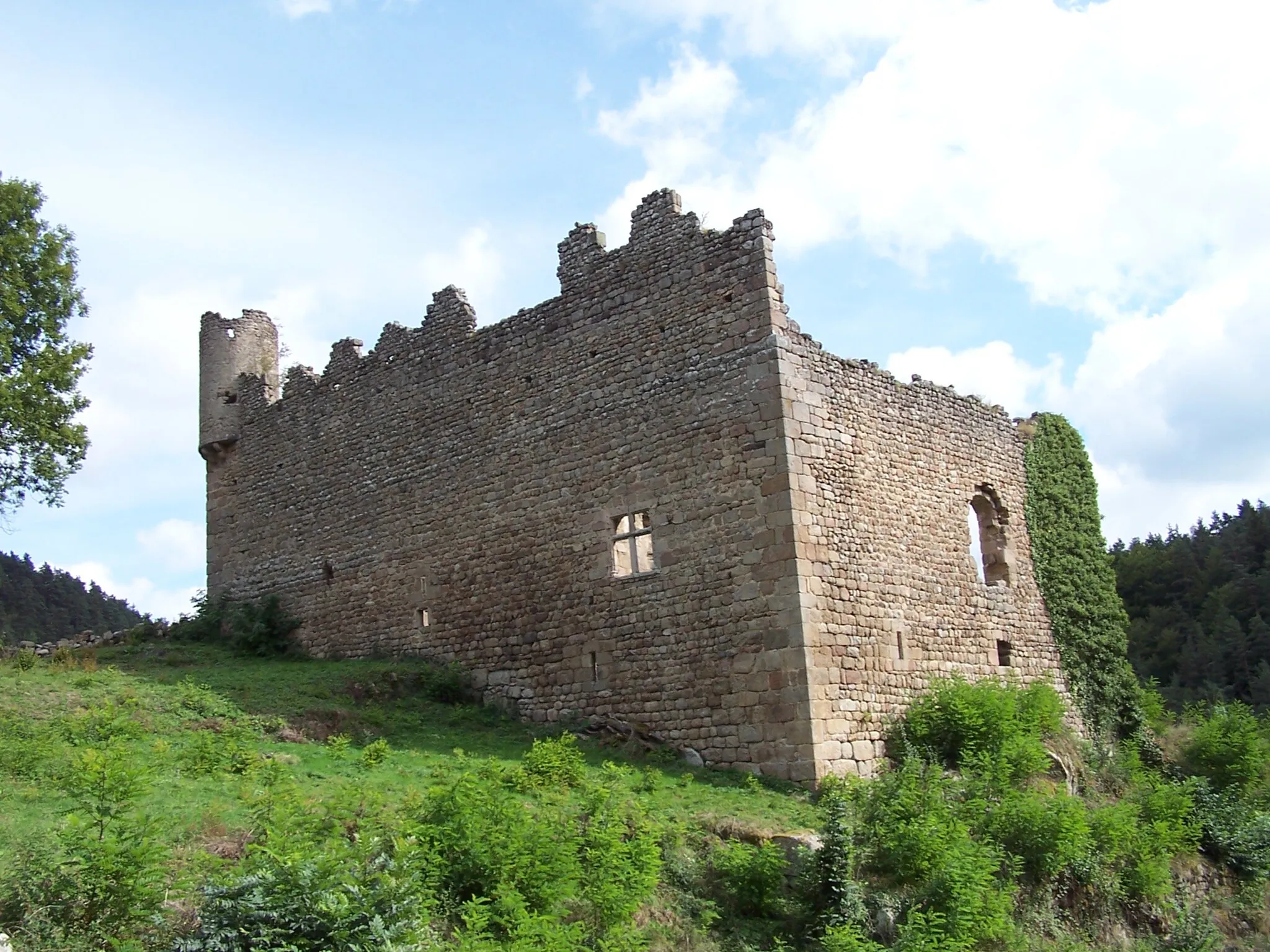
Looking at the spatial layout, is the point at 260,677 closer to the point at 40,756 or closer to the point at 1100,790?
the point at 40,756

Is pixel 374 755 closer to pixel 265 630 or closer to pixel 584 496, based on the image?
pixel 584 496

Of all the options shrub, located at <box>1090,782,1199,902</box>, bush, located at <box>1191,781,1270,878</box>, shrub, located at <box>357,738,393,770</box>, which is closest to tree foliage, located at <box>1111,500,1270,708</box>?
bush, located at <box>1191,781,1270,878</box>

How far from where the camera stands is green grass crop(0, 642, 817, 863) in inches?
400

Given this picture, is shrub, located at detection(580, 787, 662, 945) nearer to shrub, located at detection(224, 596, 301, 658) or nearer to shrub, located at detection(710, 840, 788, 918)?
shrub, located at detection(710, 840, 788, 918)

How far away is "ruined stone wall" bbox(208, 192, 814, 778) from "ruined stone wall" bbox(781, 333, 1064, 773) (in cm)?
57

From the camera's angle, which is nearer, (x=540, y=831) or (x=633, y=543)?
(x=540, y=831)

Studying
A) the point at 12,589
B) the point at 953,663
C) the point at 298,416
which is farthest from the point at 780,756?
the point at 12,589

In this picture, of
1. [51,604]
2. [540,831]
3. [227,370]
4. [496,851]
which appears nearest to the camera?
[496,851]

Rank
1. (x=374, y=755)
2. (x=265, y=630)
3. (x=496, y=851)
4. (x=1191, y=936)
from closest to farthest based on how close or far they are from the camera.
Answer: (x=496, y=851) < (x=374, y=755) < (x=1191, y=936) < (x=265, y=630)

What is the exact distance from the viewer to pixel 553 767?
1274cm

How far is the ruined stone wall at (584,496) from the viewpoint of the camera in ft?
47.8

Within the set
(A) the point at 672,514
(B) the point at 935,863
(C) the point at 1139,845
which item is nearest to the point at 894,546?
(A) the point at 672,514

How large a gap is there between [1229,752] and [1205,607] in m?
27.3

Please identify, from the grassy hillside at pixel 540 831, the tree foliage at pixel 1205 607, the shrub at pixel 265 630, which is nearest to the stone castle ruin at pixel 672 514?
the shrub at pixel 265 630
